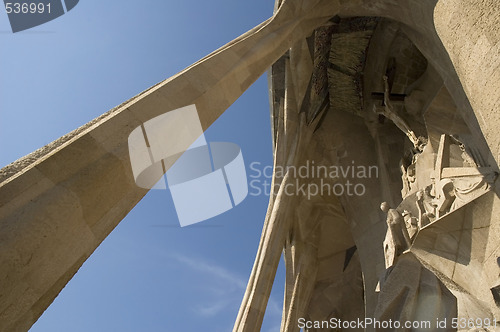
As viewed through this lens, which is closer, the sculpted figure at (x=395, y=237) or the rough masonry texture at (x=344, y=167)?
the rough masonry texture at (x=344, y=167)

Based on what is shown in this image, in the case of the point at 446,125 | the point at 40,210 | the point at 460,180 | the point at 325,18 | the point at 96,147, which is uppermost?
the point at 325,18

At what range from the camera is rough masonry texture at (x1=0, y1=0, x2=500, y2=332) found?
2416 millimetres

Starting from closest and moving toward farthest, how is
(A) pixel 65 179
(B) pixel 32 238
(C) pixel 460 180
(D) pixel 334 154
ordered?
(B) pixel 32 238 < (A) pixel 65 179 < (C) pixel 460 180 < (D) pixel 334 154

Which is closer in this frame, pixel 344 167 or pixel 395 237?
pixel 395 237

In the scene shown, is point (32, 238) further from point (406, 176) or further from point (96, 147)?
point (406, 176)

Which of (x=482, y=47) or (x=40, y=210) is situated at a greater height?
(x=482, y=47)

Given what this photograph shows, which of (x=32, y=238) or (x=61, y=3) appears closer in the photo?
(x=32, y=238)

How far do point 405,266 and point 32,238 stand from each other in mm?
4053

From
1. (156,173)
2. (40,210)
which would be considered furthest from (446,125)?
(40,210)

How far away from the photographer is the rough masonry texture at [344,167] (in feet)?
7.93

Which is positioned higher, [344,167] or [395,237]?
[344,167]

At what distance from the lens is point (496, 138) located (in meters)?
3.11

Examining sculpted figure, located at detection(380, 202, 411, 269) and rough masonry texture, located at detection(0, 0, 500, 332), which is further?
sculpted figure, located at detection(380, 202, 411, 269)

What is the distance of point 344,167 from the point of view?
10.5 metres
